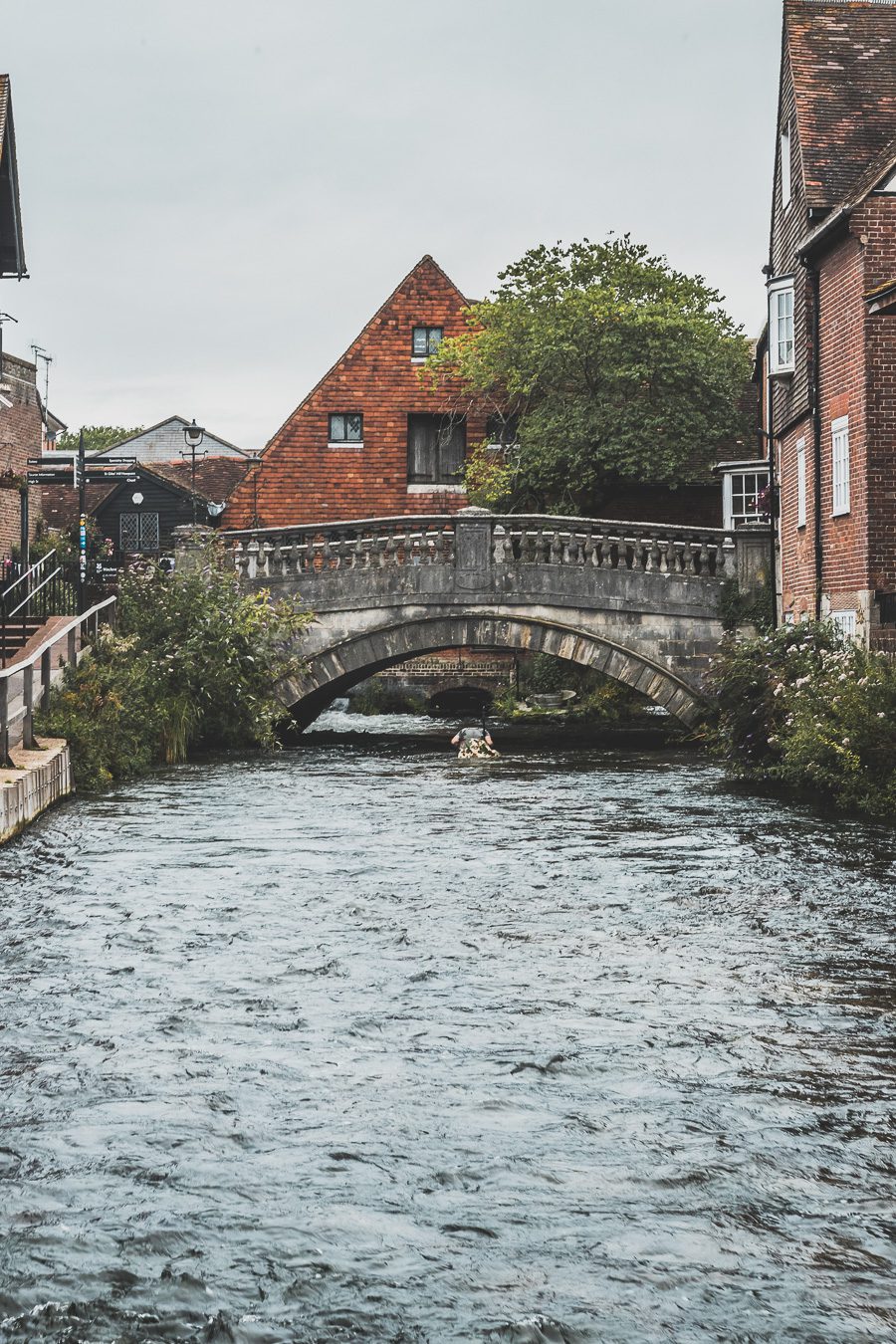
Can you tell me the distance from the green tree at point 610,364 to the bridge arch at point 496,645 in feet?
28.0

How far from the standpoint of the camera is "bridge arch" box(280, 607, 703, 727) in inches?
1048

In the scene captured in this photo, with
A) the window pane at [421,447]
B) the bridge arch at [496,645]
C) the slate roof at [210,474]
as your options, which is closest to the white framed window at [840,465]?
the bridge arch at [496,645]

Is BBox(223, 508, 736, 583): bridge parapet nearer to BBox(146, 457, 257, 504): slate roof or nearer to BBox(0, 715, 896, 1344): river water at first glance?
BBox(0, 715, 896, 1344): river water

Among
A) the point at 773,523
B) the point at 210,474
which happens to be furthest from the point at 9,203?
the point at 210,474

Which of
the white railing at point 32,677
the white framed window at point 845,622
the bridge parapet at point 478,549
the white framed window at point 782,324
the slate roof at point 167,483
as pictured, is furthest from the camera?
the slate roof at point 167,483

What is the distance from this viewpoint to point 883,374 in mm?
20625

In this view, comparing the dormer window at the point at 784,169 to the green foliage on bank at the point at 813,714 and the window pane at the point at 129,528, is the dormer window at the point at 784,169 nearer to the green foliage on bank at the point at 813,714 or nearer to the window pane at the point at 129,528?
the green foliage on bank at the point at 813,714

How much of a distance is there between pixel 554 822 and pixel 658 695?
10.8 metres

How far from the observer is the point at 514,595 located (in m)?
26.8

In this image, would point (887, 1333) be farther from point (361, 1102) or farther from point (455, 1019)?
point (455, 1019)

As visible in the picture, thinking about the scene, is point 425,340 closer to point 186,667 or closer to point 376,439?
point 376,439

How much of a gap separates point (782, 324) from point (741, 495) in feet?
29.7

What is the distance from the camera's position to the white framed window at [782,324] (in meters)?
25.7

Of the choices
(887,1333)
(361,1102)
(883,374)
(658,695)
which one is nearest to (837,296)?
(883,374)
